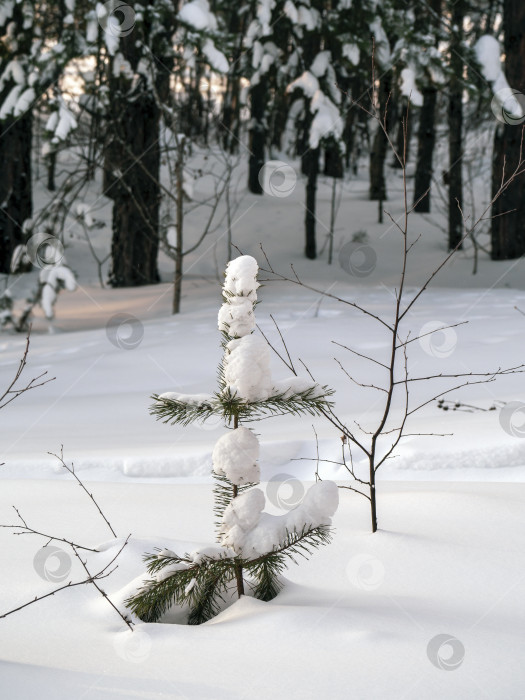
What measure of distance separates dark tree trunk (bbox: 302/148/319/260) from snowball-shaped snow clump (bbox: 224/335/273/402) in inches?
402

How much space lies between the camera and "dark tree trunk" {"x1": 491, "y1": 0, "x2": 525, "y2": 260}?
10703 mm

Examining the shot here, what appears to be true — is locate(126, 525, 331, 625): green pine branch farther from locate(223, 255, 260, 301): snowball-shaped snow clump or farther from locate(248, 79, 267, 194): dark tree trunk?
locate(248, 79, 267, 194): dark tree trunk

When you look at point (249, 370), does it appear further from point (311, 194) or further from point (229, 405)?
point (311, 194)

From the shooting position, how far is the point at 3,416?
4.83m

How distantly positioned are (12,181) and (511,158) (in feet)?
23.0

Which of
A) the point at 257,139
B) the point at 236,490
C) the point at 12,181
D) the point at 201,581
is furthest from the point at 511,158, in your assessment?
the point at 201,581

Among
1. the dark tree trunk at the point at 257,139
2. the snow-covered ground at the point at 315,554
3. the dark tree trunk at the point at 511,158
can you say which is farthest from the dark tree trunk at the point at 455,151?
the snow-covered ground at the point at 315,554

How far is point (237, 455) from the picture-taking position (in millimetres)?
1852

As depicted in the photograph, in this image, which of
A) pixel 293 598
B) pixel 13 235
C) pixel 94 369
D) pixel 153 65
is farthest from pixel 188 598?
pixel 13 235

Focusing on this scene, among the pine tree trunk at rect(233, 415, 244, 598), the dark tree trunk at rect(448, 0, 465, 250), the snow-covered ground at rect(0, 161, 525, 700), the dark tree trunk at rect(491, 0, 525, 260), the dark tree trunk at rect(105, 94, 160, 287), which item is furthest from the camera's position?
the dark tree trunk at rect(448, 0, 465, 250)

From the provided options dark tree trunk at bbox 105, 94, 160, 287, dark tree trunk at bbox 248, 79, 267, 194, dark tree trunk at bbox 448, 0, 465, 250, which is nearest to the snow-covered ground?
dark tree trunk at bbox 105, 94, 160, 287

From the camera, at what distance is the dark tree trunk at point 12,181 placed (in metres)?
11.4

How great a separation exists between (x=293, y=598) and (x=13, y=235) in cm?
1062

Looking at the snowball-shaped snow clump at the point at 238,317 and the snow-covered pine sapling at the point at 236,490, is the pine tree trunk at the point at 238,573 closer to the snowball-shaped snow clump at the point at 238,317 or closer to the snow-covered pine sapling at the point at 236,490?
the snow-covered pine sapling at the point at 236,490
